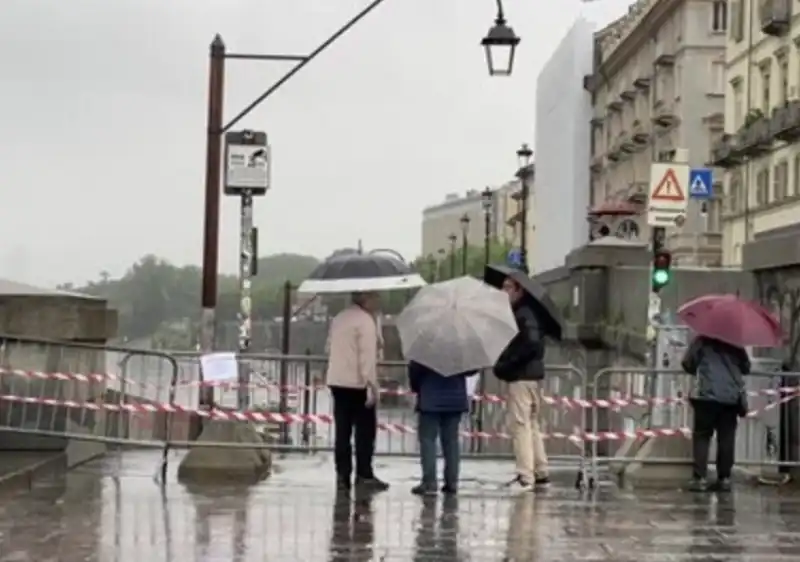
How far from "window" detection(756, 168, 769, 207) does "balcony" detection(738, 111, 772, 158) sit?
78cm

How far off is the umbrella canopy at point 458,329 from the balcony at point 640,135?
2852 inches

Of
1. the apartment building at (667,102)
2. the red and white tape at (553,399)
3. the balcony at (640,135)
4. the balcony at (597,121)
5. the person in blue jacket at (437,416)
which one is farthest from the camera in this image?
the balcony at (597,121)

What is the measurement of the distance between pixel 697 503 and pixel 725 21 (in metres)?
66.6

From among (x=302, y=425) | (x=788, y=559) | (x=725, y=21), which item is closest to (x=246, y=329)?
(x=302, y=425)

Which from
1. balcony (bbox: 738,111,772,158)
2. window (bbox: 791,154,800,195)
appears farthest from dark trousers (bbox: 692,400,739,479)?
balcony (bbox: 738,111,772,158)

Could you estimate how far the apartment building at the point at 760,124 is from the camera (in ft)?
202

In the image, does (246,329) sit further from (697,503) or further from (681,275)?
(681,275)

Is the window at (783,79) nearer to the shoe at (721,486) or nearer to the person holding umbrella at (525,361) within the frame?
the shoe at (721,486)

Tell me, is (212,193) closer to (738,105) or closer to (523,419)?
(523,419)

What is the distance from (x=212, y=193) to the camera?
1683 centimetres

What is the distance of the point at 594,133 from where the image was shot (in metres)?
98.1

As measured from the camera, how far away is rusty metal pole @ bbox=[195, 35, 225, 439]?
54.8ft

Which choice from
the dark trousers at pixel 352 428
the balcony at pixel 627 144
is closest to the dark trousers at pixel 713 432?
the dark trousers at pixel 352 428

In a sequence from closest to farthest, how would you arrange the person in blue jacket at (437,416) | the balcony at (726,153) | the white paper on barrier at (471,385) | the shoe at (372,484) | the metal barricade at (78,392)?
the person in blue jacket at (437,416)
the shoe at (372,484)
the metal barricade at (78,392)
the white paper on barrier at (471,385)
the balcony at (726,153)
